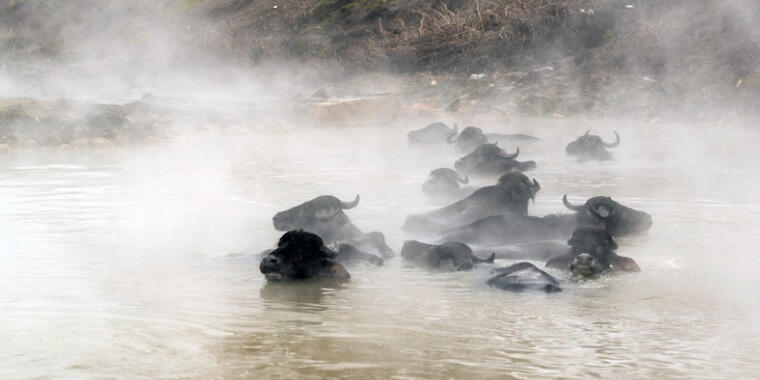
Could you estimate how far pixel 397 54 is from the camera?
23.0 metres

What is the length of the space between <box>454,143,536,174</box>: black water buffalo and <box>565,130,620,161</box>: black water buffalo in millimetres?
984

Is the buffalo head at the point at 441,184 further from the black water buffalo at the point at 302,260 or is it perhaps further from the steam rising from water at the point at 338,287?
the black water buffalo at the point at 302,260

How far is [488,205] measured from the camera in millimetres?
8914

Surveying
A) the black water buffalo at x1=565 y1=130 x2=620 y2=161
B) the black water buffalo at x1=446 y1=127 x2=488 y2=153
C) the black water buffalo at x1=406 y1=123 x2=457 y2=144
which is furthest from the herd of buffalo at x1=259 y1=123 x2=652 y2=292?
the black water buffalo at x1=406 y1=123 x2=457 y2=144

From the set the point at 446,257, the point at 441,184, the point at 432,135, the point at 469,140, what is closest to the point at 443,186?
the point at 441,184

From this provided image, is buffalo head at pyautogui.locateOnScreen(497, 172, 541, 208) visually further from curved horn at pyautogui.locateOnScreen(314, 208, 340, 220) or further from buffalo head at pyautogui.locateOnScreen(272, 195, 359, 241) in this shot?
curved horn at pyautogui.locateOnScreen(314, 208, 340, 220)

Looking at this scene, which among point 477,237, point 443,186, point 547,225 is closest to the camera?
point 477,237

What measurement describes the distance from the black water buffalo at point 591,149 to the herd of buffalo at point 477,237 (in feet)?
10.7

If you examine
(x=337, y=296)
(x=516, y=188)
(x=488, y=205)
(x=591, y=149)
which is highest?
(x=591, y=149)

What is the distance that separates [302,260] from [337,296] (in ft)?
1.60

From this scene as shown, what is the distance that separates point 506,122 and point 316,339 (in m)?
13.9

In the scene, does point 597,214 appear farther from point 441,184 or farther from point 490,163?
point 490,163

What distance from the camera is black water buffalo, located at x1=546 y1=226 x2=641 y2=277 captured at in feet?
21.9

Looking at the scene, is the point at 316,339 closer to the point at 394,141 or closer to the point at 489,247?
the point at 489,247
